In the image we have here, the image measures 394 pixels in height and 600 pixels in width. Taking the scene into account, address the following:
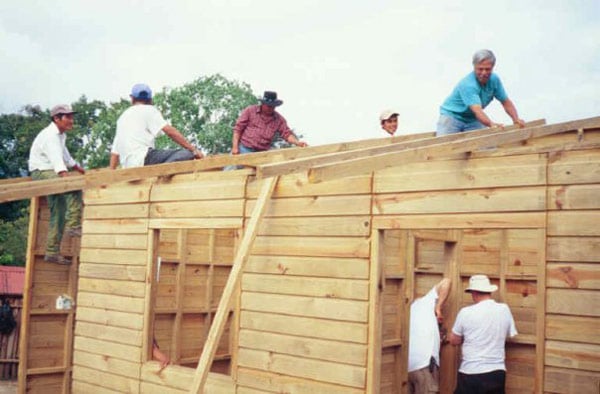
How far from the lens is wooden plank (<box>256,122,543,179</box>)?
16.8 feet

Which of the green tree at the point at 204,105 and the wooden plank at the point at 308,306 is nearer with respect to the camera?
the wooden plank at the point at 308,306

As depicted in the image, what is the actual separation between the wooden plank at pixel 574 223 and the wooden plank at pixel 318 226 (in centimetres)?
164

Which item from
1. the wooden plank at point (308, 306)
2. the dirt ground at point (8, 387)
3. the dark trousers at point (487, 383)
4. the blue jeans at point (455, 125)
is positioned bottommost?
the dirt ground at point (8, 387)

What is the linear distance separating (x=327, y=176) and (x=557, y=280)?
6.06 feet

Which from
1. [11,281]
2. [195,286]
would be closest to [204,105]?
[11,281]

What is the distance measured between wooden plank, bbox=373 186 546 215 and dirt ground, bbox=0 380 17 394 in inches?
446

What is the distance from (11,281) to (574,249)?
16.5m

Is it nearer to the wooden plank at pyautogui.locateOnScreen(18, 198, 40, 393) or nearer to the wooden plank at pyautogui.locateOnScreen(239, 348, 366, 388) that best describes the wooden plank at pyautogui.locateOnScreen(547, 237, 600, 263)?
the wooden plank at pyautogui.locateOnScreen(239, 348, 366, 388)

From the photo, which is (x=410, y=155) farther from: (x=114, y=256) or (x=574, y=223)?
(x=114, y=256)

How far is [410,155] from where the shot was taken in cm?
540

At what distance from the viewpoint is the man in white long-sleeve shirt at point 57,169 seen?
9.17 m

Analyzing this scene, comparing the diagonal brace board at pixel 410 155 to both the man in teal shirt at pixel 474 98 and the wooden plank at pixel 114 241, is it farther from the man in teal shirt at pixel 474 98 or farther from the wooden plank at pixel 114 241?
the wooden plank at pixel 114 241

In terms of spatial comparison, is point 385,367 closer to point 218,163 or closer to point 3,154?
point 218,163

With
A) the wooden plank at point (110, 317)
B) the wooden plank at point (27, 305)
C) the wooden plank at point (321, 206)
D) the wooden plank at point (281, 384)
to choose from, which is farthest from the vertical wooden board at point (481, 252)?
the wooden plank at point (27, 305)
